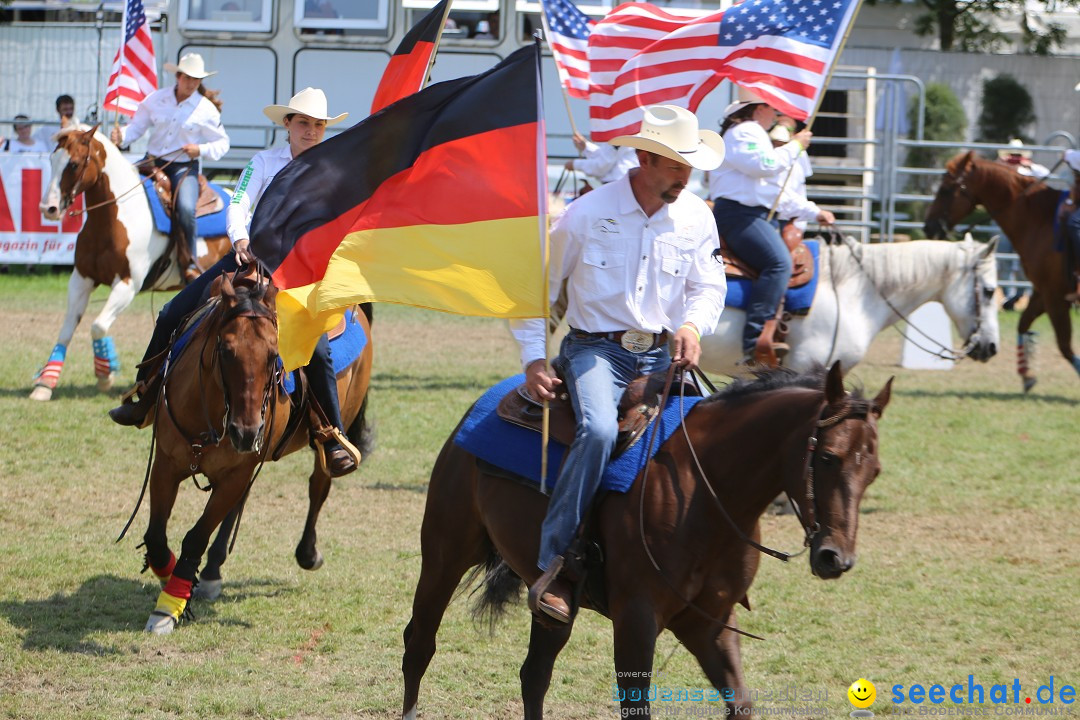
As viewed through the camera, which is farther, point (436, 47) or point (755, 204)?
point (755, 204)

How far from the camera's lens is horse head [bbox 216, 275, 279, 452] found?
6.00 metres

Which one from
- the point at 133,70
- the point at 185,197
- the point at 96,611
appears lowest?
the point at 96,611

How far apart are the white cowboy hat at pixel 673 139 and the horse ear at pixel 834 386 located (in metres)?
1.04

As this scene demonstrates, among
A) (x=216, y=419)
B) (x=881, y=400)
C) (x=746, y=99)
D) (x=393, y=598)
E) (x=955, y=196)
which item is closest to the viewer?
(x=881, y=400)

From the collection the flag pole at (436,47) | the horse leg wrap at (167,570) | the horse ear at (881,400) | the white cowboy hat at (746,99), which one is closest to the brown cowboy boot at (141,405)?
the horse leg wrap at (167,570)

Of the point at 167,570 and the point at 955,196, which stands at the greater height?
the point at 955,196

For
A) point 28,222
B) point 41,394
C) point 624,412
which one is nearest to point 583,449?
point 624,412

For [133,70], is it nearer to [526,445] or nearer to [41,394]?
[41,394]

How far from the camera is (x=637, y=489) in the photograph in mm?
4781

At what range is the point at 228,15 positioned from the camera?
61.2 feet

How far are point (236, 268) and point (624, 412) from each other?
2981mm

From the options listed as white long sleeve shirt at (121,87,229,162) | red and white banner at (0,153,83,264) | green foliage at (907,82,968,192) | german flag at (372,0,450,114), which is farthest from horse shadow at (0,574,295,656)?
green foliage at (907,82,968,192)

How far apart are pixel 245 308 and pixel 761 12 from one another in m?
4.89

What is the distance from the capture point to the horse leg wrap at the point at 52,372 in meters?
11.8
